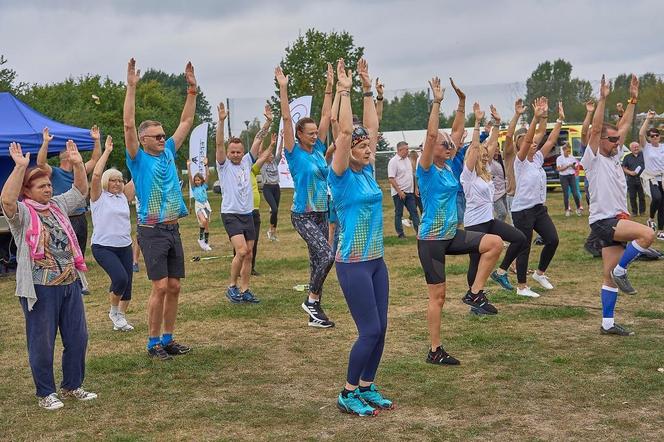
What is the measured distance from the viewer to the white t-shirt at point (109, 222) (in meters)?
8.69

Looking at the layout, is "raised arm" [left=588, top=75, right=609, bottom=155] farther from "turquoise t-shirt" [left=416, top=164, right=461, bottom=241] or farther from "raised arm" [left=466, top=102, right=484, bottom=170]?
"turquoise t-shirt" [left=416, top=164, right=461, bottom=241]

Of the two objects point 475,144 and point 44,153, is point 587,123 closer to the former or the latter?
point 475,144

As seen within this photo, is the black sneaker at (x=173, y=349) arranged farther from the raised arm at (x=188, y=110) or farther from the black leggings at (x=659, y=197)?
the black leggings at (x=659, y=197)

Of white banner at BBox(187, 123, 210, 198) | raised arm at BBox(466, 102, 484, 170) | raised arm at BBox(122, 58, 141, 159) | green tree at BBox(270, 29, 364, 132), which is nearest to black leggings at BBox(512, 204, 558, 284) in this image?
raised arm at BBox(466, 102, 484, 170)

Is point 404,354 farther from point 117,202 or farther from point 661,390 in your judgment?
point 117,202

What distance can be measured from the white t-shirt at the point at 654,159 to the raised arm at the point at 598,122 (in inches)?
332

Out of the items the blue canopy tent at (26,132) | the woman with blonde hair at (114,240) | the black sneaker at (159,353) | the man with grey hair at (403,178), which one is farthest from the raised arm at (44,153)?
the man with grey hair at (403,178)

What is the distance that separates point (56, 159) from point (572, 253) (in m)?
16.6

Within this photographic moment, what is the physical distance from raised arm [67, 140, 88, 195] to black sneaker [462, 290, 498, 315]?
4.30m

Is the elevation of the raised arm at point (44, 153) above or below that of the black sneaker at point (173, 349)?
above

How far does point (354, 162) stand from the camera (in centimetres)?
569

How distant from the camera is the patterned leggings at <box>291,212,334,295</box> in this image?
8688mm

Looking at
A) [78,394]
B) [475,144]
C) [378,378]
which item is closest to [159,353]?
[78,394]

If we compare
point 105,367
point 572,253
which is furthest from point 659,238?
point 105,367
